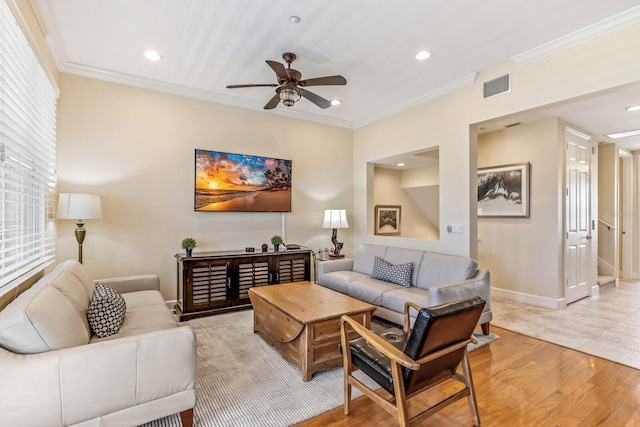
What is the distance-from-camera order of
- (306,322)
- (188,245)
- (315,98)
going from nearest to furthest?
(306,322) → (315,98) → (188,245)

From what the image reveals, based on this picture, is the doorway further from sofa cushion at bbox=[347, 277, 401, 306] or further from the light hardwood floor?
sofa cushion at bbox=[347, 277, 401, 306]

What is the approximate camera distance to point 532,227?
15.1ft

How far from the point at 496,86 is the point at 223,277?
396 cm

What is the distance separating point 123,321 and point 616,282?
7674mm

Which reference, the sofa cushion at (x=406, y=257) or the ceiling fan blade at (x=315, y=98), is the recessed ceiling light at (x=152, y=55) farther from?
the sofa cushion at (x=406, y=257)

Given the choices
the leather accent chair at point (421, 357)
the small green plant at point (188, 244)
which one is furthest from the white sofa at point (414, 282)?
the small green plant at point (188, 244)

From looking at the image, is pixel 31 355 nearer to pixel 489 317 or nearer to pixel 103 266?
pixel 103 266

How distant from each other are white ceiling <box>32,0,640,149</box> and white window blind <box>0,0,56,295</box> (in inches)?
24.6

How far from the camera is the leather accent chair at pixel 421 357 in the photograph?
5.39ft

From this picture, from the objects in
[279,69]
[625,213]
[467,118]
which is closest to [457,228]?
[467,118]

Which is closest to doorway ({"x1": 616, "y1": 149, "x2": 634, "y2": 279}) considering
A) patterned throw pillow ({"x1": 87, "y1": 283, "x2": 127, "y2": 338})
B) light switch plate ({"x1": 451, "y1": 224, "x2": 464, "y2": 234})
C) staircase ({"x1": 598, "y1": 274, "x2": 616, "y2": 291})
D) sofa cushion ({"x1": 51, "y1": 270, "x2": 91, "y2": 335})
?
staircase ({"x1": 598, "y1": 274, "x2": 616, "y2": 291})

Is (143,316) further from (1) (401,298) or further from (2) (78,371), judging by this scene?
(1) (401,298)

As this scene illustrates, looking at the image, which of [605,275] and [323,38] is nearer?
[323,38]

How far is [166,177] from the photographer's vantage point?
4152 millimetres
